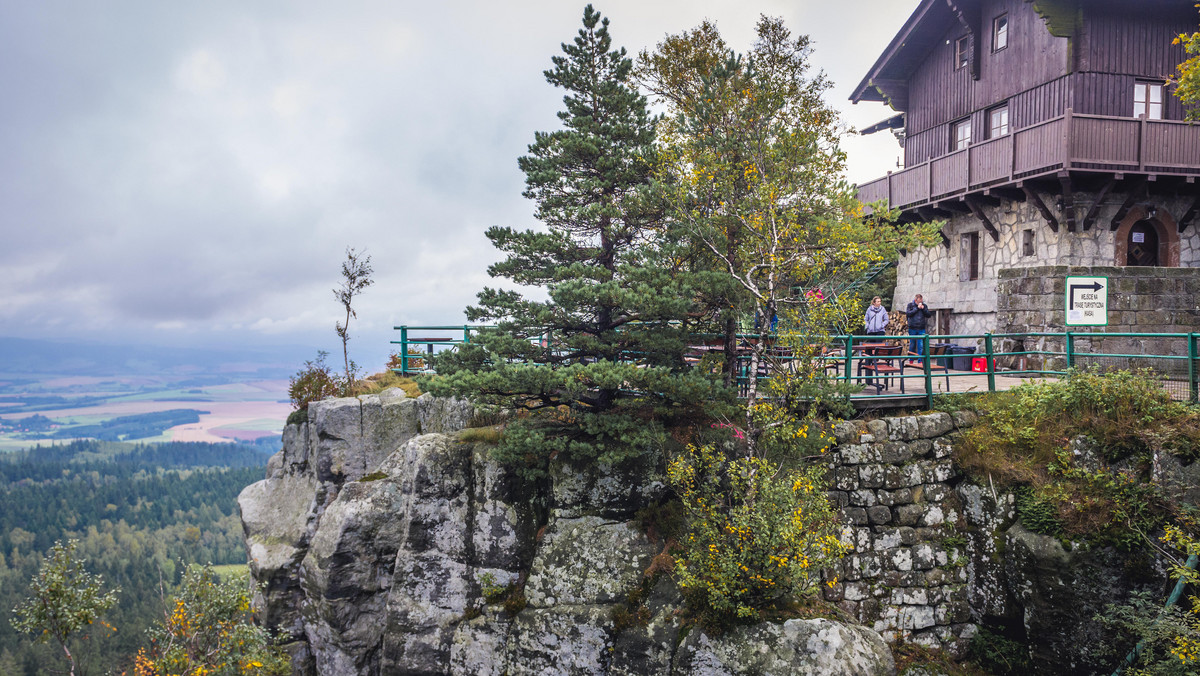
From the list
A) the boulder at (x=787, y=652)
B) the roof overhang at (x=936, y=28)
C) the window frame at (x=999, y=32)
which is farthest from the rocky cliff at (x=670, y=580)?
the window frame at (x=999, y=32)

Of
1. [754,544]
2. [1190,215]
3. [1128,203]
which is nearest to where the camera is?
[754,544]

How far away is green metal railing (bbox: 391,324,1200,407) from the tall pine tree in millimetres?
696

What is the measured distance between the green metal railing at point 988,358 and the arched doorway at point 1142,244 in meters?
2.59

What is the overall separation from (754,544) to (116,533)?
460 feet

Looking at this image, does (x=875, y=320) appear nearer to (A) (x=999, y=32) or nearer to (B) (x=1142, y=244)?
(B) (x=1142, y=244)

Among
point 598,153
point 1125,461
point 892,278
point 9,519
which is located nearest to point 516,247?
point 598,153

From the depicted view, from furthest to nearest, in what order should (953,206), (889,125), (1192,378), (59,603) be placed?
1. (889,125)
2. (953,206)
3. (59,603)
4. (1192,378)

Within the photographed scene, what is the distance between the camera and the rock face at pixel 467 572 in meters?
9.31

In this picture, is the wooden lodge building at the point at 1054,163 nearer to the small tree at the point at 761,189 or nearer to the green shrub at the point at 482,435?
the small tree at the point at 761,189

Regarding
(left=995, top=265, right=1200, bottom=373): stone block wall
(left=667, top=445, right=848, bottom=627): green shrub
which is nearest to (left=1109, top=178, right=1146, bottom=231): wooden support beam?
(left=995, top=265, right=1200, bottom=373): stone block wall

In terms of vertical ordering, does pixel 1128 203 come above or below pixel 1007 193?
below

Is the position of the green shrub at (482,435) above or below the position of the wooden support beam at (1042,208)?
below

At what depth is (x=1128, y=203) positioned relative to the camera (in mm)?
15656

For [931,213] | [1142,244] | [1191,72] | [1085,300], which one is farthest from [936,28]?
[1085,300]
